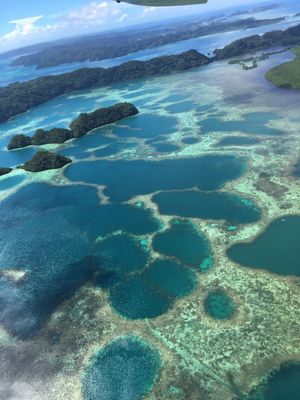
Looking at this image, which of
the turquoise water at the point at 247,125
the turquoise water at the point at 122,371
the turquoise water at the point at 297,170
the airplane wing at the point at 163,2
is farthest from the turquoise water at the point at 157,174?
the airplane wing at the point at 163,2

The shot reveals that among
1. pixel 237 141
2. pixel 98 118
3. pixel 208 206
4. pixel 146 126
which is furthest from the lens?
pixel 98 118

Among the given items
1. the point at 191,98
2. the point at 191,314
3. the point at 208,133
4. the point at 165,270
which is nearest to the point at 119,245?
the point at 165,270

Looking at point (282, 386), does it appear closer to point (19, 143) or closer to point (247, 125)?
point (247, 125)

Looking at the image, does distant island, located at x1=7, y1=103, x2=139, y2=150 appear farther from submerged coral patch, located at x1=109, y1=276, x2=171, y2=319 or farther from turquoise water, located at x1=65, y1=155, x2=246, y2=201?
submerged coral patch, located at x1=109, y1=276, x2=171, y2=319

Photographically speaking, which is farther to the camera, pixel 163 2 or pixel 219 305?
pixel 219 305

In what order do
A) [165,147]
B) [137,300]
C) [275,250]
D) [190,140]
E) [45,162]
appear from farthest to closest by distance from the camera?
[190,140] < [165,147] < [45,162] < [275,250] < [137,300]

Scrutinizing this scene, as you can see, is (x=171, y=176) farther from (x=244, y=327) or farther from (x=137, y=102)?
(x=137, y=102)

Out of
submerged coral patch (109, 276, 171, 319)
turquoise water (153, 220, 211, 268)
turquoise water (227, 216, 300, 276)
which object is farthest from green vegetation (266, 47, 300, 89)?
submerged coral patch (109, 276, 171, 319)

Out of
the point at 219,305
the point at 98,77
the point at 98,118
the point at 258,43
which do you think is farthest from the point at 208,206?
the point at 258,43
